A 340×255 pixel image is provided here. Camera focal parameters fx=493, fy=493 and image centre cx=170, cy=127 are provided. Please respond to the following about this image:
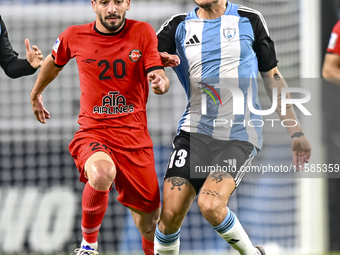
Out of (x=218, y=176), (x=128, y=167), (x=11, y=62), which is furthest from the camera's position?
(x=11, y=62)

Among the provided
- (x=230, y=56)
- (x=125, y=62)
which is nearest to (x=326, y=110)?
(x=230, y=56)

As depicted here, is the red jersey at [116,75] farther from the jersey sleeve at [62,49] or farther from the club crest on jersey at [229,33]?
the club crest on jersey at [229,33]

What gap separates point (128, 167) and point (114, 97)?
55 cm

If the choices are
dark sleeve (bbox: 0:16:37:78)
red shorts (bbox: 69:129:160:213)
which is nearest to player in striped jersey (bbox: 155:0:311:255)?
red shorts (bbox: 69:129:160:213)

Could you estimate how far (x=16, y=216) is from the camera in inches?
230

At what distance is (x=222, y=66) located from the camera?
396cm

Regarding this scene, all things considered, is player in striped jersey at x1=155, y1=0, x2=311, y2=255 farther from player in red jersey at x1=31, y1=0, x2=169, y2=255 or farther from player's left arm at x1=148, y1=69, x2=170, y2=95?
player's left arm at x1=148, y1=69, x2=170, y2=95

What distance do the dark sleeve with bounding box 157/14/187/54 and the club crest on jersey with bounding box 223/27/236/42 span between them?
15.0 inches

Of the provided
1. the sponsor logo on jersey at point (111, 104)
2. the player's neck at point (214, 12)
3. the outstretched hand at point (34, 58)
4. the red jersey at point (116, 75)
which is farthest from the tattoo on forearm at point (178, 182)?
the outstretched hand at point (34, 58)

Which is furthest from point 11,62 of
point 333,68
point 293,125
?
point 333,68

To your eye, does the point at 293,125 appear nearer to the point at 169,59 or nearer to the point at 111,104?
the point at 169,59

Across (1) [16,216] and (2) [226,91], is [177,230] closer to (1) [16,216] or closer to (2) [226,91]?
(2) [226,91]

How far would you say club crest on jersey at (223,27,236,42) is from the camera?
4.00 meters

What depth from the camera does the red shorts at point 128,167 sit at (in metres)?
3.70
